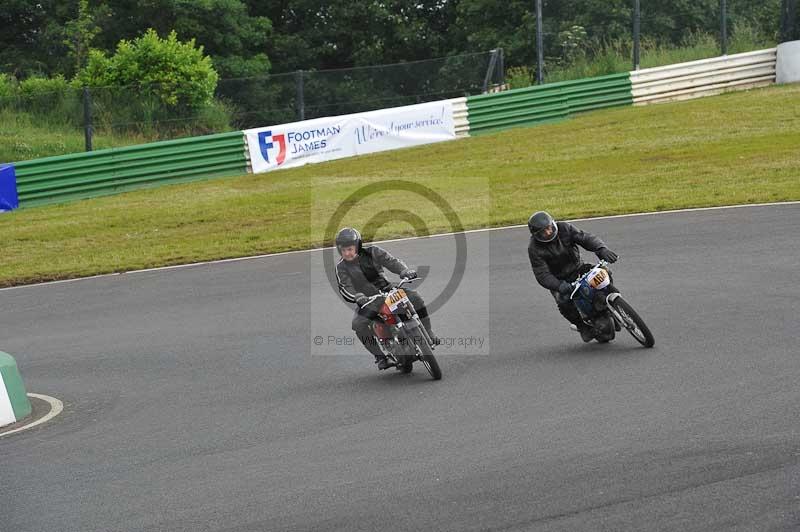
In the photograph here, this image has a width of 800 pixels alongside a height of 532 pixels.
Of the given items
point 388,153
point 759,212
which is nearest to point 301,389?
point 759,212

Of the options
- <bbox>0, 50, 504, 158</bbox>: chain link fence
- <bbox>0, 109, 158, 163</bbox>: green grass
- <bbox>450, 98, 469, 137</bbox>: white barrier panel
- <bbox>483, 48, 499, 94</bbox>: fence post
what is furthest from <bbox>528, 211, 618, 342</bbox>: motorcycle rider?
<bbox>483, 48, 499, 94</bbox>: fence post

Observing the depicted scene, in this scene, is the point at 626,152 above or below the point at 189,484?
above

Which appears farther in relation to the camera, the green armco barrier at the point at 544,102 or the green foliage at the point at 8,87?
the green foliage at the point at 8,87

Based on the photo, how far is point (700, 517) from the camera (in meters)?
6.91

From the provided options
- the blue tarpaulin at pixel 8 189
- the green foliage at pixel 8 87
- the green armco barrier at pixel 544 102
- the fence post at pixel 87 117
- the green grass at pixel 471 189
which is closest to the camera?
the green grass at pixel 471 189

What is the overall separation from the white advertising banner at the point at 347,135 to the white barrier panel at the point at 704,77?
6809mm

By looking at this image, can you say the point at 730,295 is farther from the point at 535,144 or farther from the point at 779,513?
the point at 535,144

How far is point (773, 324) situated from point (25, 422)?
797 cm

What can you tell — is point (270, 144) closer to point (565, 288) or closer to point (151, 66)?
point (151, 66)

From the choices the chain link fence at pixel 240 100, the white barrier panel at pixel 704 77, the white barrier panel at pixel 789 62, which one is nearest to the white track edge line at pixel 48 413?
the chain link fence at pixel 240 100

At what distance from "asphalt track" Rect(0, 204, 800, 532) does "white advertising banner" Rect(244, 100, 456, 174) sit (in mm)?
13804

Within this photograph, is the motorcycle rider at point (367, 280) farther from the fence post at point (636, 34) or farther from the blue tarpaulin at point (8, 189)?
the fence post at point (636, 34)

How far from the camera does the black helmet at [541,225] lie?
476 inches

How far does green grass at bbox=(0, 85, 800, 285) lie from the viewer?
22156 millimetres
